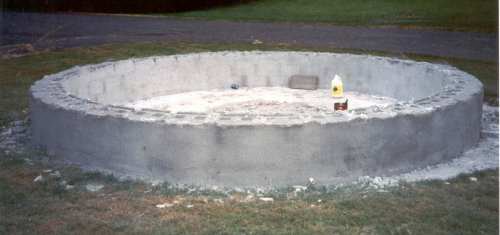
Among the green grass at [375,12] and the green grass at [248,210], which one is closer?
the green grass at [248,210]

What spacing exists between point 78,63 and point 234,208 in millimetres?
9322

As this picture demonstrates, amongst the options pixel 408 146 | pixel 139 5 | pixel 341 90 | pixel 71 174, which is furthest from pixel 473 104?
pixel 139 5

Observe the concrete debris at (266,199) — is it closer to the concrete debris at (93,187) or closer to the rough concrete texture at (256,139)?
the rough concrete texture at (256,139)

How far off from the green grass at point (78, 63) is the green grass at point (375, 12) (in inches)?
241

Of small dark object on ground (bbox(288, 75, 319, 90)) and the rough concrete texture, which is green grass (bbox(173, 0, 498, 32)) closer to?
small dark object on ground (bbox(288, 75, 319, 90))

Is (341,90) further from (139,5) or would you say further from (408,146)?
(139,5)

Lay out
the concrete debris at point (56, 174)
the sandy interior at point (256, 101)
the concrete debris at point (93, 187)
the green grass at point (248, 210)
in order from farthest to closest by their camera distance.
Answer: the sandy interior at point (256, 101) → the concrete debris at point (56, 174) → the concrete debris at point (93, 187) → the green grass at point (248, 210)

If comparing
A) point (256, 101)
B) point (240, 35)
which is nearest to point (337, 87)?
point (256, 101)

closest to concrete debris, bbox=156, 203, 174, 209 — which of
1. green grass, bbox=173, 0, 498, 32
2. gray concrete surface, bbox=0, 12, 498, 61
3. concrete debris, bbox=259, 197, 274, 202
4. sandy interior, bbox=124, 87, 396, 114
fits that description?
concrete debris, bbox=259, 197, 274, 202

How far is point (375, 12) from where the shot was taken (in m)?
23.8

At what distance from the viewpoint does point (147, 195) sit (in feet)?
20.0

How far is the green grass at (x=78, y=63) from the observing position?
Answer: 10.6 metres


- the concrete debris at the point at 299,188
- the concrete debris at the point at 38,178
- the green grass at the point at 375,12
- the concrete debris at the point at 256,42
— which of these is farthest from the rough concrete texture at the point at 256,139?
the green grass at the point at 375,12

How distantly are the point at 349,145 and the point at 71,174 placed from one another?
2.70 metres
